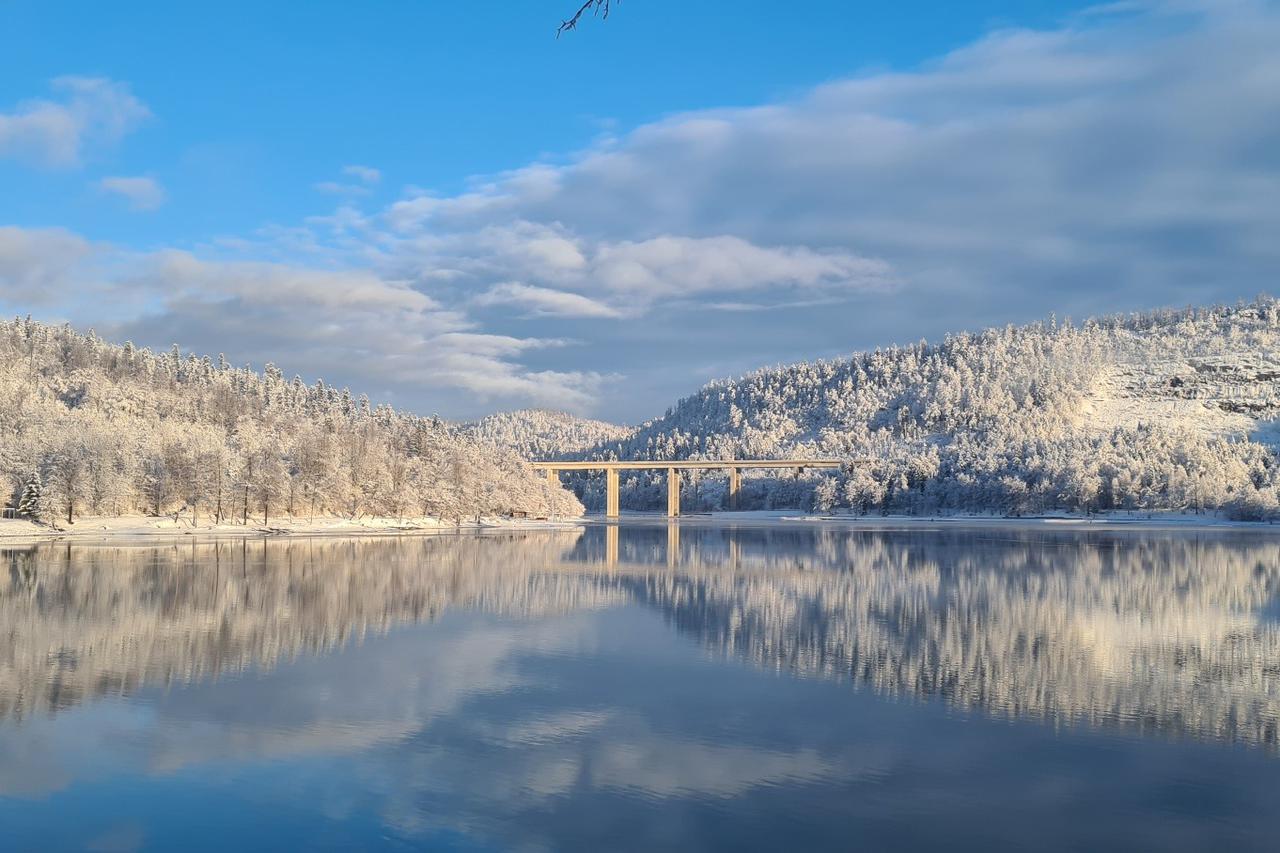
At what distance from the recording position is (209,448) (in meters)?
104

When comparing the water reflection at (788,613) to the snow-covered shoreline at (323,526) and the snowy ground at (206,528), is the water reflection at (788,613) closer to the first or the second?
the snowy ground at (206,528)

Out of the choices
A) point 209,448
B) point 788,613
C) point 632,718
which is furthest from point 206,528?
point 632,718

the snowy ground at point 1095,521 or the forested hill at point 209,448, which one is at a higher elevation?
the forested hill at point 209,448

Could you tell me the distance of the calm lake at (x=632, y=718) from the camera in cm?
1497

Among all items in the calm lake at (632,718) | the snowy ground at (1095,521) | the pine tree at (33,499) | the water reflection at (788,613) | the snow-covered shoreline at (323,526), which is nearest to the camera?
the calm lake at (632,718)

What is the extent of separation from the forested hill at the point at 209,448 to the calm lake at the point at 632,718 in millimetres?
55255

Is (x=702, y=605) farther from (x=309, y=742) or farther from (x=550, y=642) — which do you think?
(x=309, y=742)

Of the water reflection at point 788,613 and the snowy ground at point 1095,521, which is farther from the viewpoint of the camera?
the snowy ground at point 1095,521

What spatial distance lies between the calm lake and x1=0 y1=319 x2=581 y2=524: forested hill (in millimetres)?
55255

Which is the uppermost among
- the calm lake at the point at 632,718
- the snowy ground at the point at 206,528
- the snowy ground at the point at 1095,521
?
the snowy ground at the point at 206,528

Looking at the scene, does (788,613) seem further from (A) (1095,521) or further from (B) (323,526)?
(A) (1095,521)

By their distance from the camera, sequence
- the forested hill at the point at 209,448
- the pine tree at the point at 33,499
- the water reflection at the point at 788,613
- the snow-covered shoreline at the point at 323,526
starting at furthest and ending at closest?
the forested hill at the point at 209,448 < the snow-covered shoreline at the point at 323,526 < the pine tree at the point at 33,499 < the water reflection at the point at 788,613

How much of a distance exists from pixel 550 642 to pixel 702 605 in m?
11.4

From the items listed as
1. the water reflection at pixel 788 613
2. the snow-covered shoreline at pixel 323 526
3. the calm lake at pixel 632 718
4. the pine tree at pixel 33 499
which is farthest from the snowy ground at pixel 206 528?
the calm lake at pixel 632 718
